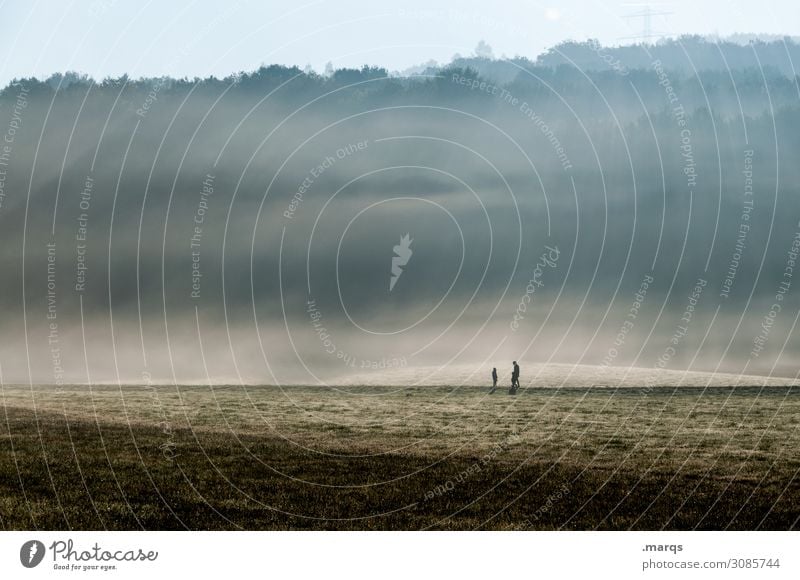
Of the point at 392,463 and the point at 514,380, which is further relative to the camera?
the point at 514,380

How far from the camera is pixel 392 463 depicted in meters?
29.3

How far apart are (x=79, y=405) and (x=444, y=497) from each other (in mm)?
25859

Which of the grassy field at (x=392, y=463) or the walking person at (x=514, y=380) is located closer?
the grassy field at (x=392, y=463)

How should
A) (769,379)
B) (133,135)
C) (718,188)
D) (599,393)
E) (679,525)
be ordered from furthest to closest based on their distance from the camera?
1. (769,379)
2. (599,393)
3. (718,188)
4. (133,135)
5. (679,525)

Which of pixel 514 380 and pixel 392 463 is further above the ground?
pixel 514 380

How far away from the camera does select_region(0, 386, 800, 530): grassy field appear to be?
22.6 metres

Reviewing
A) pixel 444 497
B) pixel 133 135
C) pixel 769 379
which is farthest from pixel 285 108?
pixel 769 379

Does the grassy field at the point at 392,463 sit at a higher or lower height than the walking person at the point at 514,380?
lower

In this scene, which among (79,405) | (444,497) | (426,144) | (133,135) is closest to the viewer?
(444,497)

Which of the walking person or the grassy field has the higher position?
the walking person

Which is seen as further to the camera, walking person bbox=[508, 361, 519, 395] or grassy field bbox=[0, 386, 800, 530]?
walking person bbox=[508, 361, 519, 395]

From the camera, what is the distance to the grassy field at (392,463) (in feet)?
74.0

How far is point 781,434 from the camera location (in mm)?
37062
